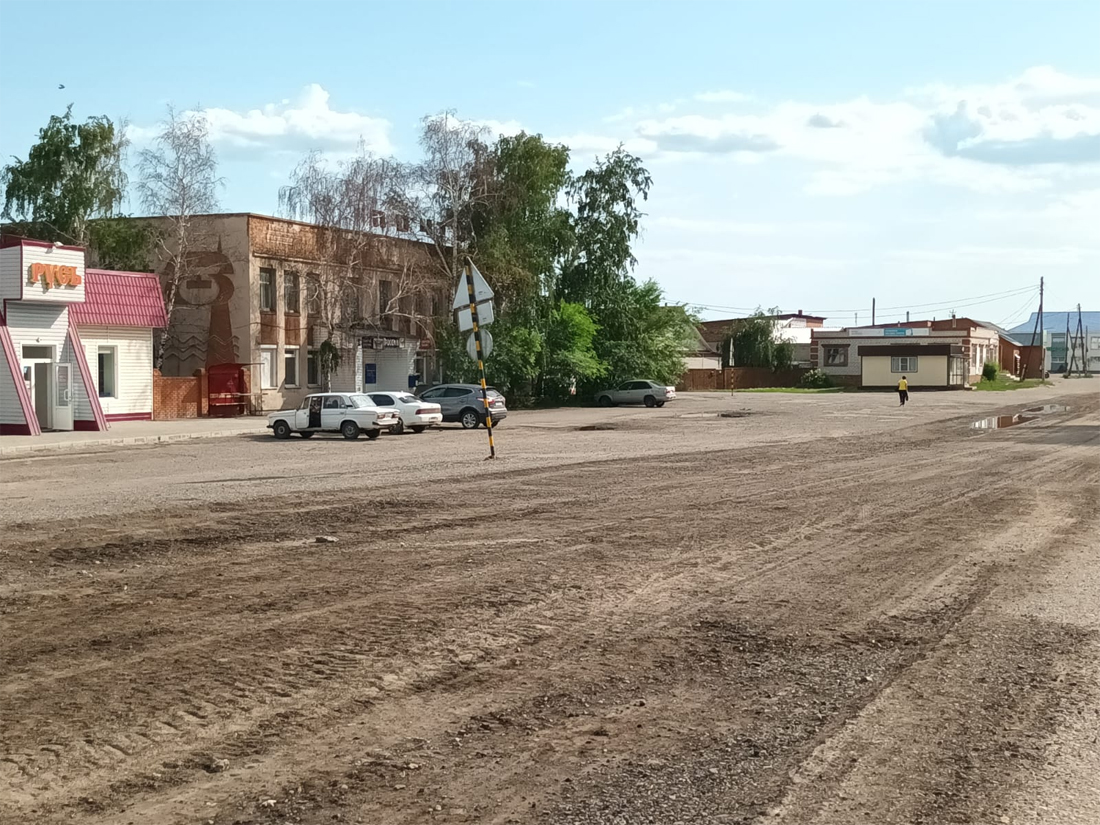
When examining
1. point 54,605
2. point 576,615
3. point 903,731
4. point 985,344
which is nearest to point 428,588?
point 576,615

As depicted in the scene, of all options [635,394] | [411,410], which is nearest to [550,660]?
[411,410]

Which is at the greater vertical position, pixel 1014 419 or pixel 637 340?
pixel 637 340

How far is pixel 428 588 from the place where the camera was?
9.81 m

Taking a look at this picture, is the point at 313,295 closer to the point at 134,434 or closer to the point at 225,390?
the point at 225,390

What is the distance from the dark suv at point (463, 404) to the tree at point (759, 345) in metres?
62.8

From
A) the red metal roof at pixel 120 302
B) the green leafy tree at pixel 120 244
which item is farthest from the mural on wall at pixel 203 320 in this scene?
the red metal roof at pixel 120 302

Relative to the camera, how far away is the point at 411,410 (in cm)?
3706

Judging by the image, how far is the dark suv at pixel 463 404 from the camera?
40312 millimetres

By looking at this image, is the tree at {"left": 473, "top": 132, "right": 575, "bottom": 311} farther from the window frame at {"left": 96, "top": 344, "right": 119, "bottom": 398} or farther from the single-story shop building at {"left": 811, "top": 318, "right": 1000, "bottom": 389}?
the single-story shop building at {"left": 811, "top": 318, "right": 1000, "bottom": 389}

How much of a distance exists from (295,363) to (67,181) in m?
13.2

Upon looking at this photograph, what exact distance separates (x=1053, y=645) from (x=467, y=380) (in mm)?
46456

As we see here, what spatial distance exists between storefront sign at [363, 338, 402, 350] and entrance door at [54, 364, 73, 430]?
1758 centimetres

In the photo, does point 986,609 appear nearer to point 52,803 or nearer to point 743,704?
point 743,704

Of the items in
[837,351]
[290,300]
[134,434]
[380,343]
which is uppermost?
[290,300]
